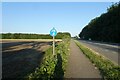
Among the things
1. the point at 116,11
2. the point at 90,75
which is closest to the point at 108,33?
the point at 116,11

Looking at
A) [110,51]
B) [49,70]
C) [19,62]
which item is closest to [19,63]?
[19,62]

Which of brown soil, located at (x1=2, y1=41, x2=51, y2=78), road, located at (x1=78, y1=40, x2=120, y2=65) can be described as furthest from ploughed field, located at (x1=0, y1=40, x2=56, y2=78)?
road, located at (x1=78, y1=40, x2=120, y2=65)

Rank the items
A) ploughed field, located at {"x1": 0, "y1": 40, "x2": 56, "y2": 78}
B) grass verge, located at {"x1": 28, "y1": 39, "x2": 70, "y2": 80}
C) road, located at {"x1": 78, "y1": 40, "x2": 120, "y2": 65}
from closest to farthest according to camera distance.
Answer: grass verge, located at {"x1": 28, "y1": 39, "x2": 70, "y2": 80} < ploughed field, located at {"x1": 0, "y1": 40, "x2": 56, "y2": 78} < road, located at {"x1": 78, "y1": 40, "x2": 120, "y2": 65}

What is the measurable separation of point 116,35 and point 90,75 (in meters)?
67.8

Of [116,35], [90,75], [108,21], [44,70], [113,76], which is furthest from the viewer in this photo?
[108,21]

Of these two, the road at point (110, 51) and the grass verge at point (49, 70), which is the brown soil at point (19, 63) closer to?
the grass verge at point (49, 70)

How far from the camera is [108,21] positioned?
310 feet

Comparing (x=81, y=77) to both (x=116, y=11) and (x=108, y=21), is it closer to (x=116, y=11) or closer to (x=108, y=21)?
(x=116, y=11)

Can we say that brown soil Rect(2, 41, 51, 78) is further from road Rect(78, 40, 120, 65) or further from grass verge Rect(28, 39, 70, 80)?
road Rect(78, 40, 120, 65)

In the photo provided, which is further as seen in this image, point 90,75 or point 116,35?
point 116,35

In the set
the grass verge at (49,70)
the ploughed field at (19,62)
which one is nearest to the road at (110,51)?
the ploughed field at (19,62)

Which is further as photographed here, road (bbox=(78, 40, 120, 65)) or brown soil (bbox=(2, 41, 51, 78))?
road (bbox=(78, 40, 120, 65))

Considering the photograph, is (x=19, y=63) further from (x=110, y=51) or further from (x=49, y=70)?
(x=110, y=51)

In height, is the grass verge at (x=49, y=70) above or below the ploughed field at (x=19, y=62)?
above
